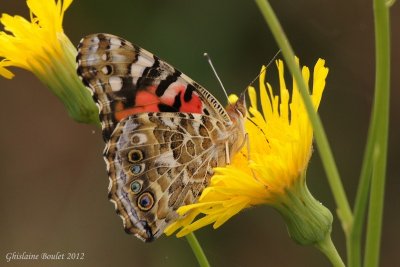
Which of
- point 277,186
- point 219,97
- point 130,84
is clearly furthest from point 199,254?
point 219,97

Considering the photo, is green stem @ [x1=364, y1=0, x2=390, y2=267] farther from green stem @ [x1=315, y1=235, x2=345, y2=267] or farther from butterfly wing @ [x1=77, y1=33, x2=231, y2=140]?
butterfly wing @ [x1=77, y1=33, x2=231, y2=140]

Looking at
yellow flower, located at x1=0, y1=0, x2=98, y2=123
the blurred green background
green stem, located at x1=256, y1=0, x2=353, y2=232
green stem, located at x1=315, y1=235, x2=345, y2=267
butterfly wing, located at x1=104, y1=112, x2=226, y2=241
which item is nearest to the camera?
green stem, located at x1=256, y1=0, x2=353, y2=232

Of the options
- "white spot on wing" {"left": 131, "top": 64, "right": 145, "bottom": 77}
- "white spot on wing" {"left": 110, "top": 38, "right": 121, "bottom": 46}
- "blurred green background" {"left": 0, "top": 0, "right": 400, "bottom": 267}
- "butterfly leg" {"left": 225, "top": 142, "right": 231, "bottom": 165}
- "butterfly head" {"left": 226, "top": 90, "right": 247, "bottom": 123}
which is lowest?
"blurred green background" {"left": 0, "top": 0, "right": 400, "bottom": 267}

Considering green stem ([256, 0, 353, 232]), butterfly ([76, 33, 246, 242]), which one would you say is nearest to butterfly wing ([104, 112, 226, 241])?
butterfly ([76, 33, 246, 242])

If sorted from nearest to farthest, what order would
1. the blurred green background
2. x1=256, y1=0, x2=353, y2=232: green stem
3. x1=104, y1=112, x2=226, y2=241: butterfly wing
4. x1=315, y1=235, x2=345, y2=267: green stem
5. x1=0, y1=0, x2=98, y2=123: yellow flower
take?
x1=256, y1=0, x2=353, y2=232: green stem, x1=315, y1=235, x2=345, y2=267: green stem, x1=104, y1=112, x2=226, y2=241: butterfly wing, x1=0, y1=0, x2=98, y2=123: yellow flower, the blurred green background

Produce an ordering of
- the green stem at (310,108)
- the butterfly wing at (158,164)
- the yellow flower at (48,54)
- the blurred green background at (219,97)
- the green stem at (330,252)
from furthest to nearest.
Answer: the blurred green background at (219,97) → the yellow flower at (48,54) → the butterfly wing at (158,164) → the green stem at (330,252) → the green stem at (310,108)

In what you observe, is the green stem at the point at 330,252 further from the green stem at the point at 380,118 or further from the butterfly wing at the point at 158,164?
the butterfly wing at the point at 158,164

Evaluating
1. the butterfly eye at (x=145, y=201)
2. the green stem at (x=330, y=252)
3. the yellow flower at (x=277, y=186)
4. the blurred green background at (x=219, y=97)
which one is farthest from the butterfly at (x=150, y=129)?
the blurred green background at (x=219, y=97)
